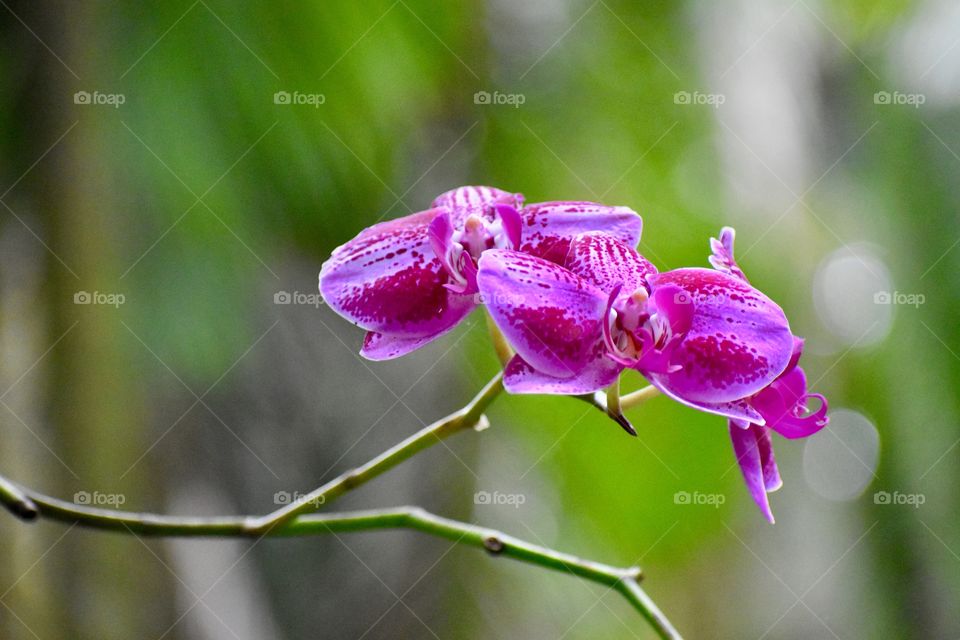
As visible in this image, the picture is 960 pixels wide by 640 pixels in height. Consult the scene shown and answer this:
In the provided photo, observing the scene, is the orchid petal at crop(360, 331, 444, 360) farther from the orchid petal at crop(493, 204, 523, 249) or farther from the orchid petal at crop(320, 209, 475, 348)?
the orchid petal at crop(493, 204, 523, 249)

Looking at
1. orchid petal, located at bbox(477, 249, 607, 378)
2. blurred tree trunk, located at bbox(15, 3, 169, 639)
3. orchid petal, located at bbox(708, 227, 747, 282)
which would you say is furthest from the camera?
blurred tree trunk, located at bbox(15, 3, 169, 639)

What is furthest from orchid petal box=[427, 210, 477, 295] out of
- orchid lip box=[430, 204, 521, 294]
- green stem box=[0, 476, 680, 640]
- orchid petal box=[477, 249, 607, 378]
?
green stem box=[0, 476, 680, 640]

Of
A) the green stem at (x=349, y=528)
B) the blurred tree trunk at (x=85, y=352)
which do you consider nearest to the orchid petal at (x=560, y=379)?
the green stem at (x=349, y=528)

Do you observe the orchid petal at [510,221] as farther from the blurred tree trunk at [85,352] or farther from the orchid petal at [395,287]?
the blurred tree trunk at [85,352]

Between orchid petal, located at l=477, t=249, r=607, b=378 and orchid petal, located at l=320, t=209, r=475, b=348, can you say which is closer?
orchid petal, located at l=477, t=249, r=607, b=378

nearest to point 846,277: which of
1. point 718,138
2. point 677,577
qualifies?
point 718,138

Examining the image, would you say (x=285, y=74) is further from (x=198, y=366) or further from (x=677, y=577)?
(x=677, y=577)

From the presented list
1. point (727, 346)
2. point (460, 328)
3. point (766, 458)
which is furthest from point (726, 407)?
point (460, 328)
